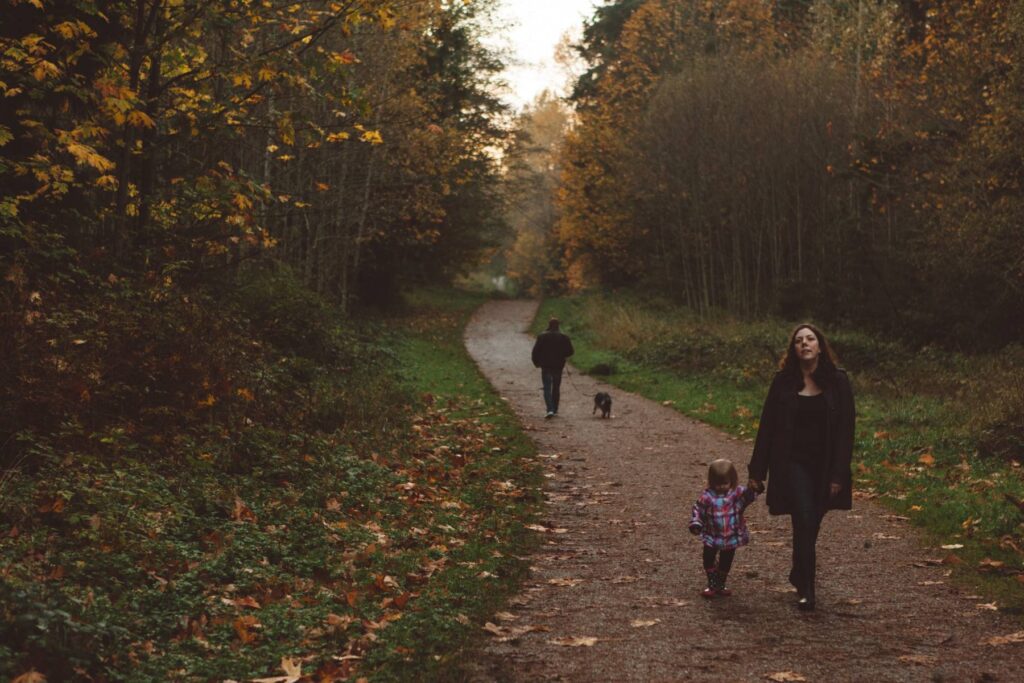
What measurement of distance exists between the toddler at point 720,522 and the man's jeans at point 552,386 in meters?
10.1

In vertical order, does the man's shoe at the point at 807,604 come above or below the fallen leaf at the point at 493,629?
above

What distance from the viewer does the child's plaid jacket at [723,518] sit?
21.4ft

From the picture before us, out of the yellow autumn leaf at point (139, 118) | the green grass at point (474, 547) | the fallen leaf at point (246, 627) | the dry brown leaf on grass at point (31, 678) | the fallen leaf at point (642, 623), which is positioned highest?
the yellow autumn leaf at point (139, 118)

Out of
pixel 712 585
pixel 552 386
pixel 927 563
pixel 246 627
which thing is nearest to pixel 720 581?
pixel 712 585

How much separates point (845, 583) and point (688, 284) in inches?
1002

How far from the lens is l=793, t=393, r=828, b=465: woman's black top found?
20.8ft

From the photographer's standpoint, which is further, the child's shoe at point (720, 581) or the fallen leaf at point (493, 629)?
the child's shoe at point (720, 581)

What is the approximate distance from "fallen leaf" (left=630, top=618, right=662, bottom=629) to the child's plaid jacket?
2.43 ft

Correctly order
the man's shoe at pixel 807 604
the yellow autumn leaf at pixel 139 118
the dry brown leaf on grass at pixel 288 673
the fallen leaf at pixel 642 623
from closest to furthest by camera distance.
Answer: the dry brown leaf on grass at pixel 288 673 → the fallen leaf at pixel 642 623 → the man's shoe at pixel 807 604 → the yellow autumn leaf at pixel 139 118

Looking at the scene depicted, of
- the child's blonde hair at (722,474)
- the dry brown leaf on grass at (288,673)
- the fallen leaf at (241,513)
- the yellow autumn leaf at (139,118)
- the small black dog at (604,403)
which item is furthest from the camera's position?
the small black dog at (604,403)

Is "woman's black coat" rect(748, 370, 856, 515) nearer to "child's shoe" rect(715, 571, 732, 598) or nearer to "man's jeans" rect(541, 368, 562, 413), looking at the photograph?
"child's shoe" rect(715, 571, 732, 598)

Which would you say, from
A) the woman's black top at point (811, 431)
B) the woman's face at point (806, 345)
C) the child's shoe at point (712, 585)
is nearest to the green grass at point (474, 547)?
the child's shoe at point (712, 585)

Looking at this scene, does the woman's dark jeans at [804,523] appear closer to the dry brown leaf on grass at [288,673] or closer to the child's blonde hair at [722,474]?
the child's blonde hair at [722,474]

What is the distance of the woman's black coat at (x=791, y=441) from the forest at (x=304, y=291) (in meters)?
2.09
